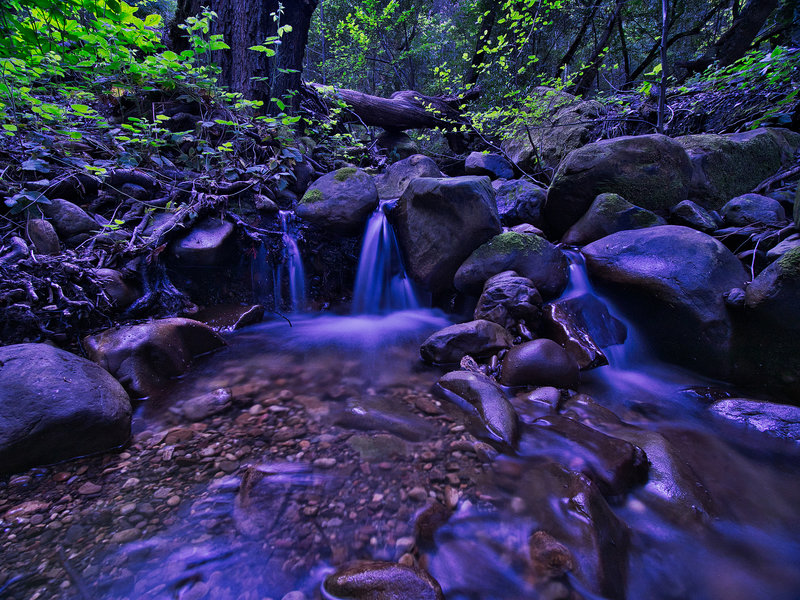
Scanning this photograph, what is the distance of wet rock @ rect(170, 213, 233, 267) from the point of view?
388 cm

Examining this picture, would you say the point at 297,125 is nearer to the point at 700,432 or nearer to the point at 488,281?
the point at 488,281

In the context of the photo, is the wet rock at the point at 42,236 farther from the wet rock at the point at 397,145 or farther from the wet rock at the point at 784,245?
the wet rock at the point at 397,145

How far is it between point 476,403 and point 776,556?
5.03ft

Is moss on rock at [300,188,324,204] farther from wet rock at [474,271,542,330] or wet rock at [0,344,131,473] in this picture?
wet rock at [0,344,131,473]

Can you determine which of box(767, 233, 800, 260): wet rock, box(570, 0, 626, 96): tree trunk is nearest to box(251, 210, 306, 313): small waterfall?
box(767, 233, 800, 260): wet rock

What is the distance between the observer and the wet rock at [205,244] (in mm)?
3879

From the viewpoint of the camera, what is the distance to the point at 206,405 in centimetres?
244

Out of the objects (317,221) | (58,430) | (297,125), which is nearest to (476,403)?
(58,430)

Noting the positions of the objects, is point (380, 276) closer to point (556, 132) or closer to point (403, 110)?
point (556, 132)

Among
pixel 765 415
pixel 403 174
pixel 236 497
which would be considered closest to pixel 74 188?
pixel 236 497

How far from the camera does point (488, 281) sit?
3.81 m

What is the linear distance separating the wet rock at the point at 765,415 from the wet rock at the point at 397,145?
8.58 m

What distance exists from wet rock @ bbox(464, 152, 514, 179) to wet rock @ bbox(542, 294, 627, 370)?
501cm

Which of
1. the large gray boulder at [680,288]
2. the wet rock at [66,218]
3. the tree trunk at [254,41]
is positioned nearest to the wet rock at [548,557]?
the large gray boulder at [680,288]
